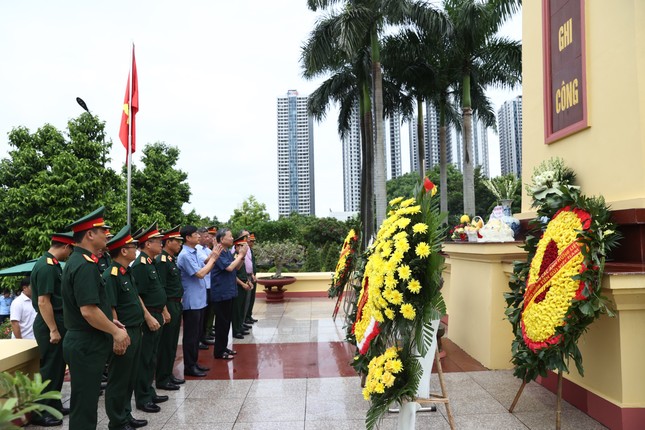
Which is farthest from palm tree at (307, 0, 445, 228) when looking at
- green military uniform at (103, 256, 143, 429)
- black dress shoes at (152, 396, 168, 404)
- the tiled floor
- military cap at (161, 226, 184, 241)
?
green military uniform at (103, 256, 143, 429)

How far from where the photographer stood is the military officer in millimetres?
3906

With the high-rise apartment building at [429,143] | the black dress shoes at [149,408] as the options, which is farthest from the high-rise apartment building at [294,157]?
the black dress shoes at [149,408]

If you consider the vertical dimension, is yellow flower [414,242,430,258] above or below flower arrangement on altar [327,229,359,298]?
above

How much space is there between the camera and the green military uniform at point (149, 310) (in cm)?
463

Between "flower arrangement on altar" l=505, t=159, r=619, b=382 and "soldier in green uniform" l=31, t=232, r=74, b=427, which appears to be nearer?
"flower arrangement on altar" l=505, t=159, r=619, b=382

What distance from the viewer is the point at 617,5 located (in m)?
4.31

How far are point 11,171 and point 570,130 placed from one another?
17.8 m

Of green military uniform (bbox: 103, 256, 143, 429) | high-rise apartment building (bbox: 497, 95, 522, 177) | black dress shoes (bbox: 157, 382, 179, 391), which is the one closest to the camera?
green military uniform (bbox: 103, 256, 143, 429)

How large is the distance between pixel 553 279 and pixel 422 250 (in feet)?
3.99

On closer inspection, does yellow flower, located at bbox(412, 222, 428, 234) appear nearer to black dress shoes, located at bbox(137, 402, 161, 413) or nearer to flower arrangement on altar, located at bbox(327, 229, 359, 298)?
black dress shoes, located at bbox(137, 402, 161, 413)

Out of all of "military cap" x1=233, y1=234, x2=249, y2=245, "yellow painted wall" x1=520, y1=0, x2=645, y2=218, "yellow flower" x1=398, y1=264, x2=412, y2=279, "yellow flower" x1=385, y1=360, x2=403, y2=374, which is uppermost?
"yellow painted wall" x1=520, y1=0, x2=645, y2=218

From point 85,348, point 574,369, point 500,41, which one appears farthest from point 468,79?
point 85,348

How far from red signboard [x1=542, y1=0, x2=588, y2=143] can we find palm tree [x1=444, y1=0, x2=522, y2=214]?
1171 centimetres

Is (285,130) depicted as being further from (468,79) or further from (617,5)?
(617,5)
